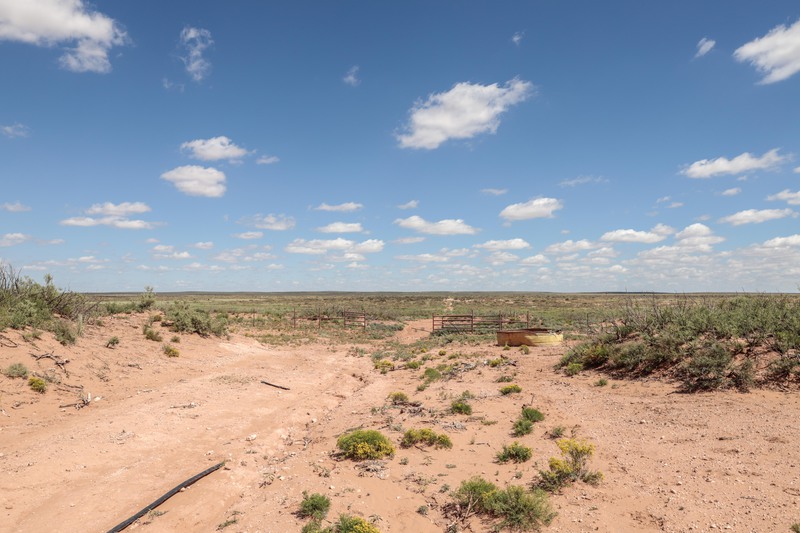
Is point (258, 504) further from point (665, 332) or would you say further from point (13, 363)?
point (665, 332)

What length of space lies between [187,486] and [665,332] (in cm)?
1508

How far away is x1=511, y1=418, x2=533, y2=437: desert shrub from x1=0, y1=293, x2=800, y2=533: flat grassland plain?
0.09 m

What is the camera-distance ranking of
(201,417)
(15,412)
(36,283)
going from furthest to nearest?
(36,283) → (201,417) → (15,412)

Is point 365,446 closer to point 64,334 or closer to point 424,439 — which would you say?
point 424,439

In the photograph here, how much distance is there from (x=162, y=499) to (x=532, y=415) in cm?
856

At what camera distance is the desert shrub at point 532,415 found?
443 inches

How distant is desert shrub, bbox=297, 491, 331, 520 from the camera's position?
680 cm

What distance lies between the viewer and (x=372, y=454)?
9.38 meters

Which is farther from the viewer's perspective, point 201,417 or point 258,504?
point 201,417

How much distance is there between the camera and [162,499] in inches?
288

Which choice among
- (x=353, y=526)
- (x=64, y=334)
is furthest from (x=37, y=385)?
(x=353, y=526)

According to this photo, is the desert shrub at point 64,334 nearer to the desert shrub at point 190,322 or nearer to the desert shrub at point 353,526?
the desert shrub at point 190,322

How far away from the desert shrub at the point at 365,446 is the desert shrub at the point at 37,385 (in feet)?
31.0

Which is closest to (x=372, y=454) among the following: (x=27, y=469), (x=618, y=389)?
(x=27, y=469)
